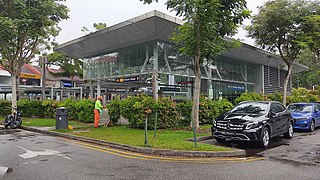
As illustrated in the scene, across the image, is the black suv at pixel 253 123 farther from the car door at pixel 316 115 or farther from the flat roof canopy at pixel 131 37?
the flat roof canopy at pixel 131 37

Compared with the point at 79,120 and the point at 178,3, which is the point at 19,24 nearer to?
the point at 79,120

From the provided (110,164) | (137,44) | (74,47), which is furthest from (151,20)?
(110,164)

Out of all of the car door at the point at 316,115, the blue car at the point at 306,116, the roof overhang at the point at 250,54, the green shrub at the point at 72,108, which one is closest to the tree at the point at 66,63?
the green shrub at the point at 72,108

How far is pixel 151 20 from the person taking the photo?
18734mm

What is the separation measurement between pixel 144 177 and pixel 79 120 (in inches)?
509

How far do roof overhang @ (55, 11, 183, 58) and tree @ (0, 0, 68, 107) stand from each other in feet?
13.3

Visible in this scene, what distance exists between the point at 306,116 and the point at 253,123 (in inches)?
257

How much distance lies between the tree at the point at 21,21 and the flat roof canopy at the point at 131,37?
13.4 ft

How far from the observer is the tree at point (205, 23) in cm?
1167

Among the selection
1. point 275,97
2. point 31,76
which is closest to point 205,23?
point 275,97

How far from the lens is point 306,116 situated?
14.0 m

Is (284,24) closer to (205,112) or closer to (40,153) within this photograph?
(205,112)

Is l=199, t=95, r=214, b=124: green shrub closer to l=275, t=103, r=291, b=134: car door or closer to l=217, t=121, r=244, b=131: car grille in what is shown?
l=275, t=103, r=291, b=134: car door

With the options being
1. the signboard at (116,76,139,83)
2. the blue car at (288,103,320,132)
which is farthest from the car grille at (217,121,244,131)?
the signboard at (116,76,139,83)
